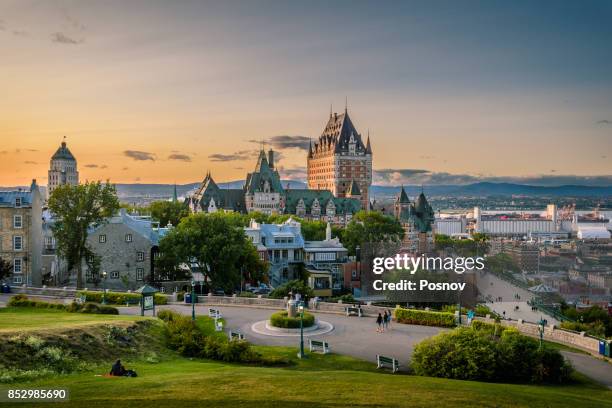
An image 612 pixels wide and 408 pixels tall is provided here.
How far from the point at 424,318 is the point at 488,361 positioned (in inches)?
508

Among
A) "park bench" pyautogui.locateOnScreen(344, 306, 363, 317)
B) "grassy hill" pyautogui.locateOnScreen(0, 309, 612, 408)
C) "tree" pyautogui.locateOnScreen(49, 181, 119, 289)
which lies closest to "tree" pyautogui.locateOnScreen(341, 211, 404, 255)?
"tree" pyautogui.locateOnScreen(49, 181, 119, 289)

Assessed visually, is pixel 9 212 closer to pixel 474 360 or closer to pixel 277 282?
pixel 277 282

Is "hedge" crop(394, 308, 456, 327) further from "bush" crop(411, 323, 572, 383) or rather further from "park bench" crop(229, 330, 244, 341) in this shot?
"park bench" crop(229, 330, 244, 341)

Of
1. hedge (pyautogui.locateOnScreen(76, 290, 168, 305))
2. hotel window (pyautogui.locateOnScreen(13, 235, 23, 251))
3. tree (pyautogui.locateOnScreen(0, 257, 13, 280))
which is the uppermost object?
hotel window (pyautogui.locateOnScreen(13, 235, 23, 251))

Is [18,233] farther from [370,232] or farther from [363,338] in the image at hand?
[370,232]

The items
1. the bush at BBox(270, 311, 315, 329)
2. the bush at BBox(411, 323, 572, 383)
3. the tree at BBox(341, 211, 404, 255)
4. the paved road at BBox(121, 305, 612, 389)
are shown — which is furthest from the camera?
the tree at BBox(341, 211, 404, 255)

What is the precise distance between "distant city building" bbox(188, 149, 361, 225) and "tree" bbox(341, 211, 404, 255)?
32426mm

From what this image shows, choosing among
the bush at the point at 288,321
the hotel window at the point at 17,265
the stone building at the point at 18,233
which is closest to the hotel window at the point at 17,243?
the stone building at the point at 18,233

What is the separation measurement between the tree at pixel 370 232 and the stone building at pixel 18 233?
61820mm

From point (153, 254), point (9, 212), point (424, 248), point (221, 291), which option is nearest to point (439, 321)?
point (221, 291)

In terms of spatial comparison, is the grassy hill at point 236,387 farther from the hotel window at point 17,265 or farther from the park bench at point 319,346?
the hotel window at point 17,265

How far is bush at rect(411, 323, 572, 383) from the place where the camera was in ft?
82.4

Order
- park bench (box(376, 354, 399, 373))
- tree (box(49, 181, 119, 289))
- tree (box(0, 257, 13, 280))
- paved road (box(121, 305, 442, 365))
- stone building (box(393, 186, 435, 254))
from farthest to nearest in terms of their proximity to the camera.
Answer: stone building (box(393, 186, 435, 254))
tree (box(49, 181, 119, 289))
tree (box(0, 257, 13, 280))
paved road (box(121, 305, 442, 365))
park bench (box(376, 354, 399, 373))

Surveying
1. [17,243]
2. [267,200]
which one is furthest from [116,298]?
[267,200]
